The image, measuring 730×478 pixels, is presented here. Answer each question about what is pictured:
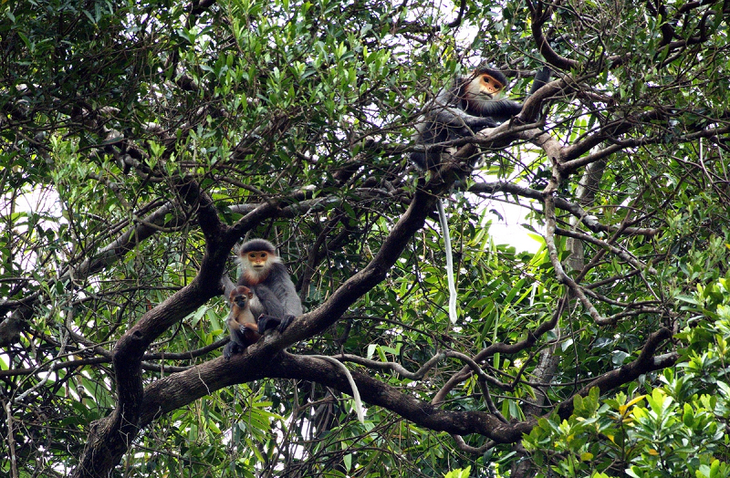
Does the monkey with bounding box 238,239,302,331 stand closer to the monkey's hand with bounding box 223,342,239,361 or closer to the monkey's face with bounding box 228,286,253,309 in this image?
the monkey's face with bounding box 228,286,253,309

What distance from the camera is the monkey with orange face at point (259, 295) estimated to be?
169 inches

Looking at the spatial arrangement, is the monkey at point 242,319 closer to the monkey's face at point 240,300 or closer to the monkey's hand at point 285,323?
the monkey's face at point 240,300

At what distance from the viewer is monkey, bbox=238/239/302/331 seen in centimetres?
456

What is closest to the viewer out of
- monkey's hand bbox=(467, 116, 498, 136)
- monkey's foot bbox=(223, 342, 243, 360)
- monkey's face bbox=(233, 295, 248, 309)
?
monkey's foot bbox=(223, 342, 243, 360)

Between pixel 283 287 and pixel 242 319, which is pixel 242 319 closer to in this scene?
pixel 242 319

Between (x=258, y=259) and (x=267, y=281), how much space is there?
0.47 ft

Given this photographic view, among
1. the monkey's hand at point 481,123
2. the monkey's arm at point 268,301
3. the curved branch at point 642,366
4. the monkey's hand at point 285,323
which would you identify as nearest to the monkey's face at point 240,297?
the monkey's arm at point 268,301

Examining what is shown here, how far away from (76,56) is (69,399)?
76.8 inches

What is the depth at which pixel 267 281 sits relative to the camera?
4.70 m

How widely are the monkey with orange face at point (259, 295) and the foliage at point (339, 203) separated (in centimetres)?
18

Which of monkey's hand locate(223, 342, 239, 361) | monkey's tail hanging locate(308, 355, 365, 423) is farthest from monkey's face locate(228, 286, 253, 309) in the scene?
monkey's tail hanging locate(308, 355, 365, 423)

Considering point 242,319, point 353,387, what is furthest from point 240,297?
point 353,387

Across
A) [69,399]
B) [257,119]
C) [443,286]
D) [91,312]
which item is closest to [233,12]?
[257,119]

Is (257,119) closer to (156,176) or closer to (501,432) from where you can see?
(156,176)
